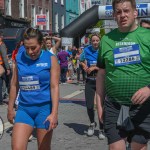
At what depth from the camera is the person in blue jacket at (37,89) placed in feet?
15.4

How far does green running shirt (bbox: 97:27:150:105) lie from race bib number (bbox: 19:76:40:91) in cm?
95

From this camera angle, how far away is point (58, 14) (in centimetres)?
5000

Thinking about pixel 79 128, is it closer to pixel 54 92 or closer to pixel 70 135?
pixel 70 135

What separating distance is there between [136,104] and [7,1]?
3227 cm

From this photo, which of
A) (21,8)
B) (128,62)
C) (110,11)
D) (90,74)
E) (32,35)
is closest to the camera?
(128,62)

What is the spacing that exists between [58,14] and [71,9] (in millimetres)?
6042

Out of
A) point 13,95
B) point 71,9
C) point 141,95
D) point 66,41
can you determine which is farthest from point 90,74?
point 71,9

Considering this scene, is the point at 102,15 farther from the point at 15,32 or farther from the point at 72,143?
the point at 72,143

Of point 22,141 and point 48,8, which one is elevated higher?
point 48,8

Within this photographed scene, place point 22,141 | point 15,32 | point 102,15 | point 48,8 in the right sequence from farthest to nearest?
point 48,8
point 15,32
point 102,15
point 22,141

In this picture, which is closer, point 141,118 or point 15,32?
point 141,118

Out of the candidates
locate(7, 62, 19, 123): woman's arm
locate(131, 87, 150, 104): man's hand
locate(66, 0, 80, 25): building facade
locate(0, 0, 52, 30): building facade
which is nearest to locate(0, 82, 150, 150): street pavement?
locate(7, 62, 19, 123): woman's arm

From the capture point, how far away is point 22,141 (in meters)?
4.57

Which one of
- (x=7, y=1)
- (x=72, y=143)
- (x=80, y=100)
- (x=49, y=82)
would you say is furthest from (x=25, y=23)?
(x=49, y=82)
